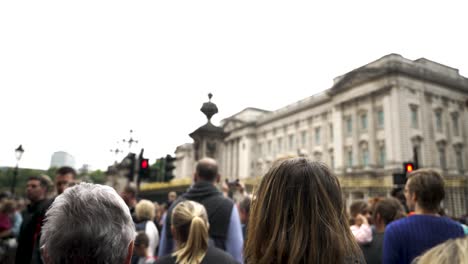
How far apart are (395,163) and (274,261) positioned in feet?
129

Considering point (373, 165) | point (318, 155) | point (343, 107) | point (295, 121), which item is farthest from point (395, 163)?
point (295, 121)

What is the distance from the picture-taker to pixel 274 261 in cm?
169

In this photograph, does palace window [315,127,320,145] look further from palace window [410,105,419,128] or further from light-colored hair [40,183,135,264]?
light-colored hair [40,183,135,264]

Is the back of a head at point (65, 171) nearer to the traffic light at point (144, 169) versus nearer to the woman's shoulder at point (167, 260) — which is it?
the woman's shoulder at point (167, 260)

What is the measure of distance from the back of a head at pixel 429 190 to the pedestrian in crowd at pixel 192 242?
1.95 m

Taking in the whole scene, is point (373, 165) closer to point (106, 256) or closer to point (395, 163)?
point (395, 163)

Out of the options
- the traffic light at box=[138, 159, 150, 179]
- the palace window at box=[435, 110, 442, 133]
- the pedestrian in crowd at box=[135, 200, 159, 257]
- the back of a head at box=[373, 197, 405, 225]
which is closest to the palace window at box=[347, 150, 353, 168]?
the palace window at box=[435, 110, 442, 133]

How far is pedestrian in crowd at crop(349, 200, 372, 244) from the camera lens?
169 inches

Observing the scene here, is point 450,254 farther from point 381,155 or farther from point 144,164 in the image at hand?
point 381,155

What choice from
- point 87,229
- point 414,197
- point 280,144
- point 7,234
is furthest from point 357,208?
point 280,144

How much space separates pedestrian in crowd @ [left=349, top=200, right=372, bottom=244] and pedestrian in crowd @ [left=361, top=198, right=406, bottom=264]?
0.27ft

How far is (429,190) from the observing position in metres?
3.46

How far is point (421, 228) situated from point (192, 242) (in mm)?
2141

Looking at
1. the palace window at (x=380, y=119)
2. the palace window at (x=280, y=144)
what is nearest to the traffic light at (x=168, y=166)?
the palace window at (x=380, y=119)
